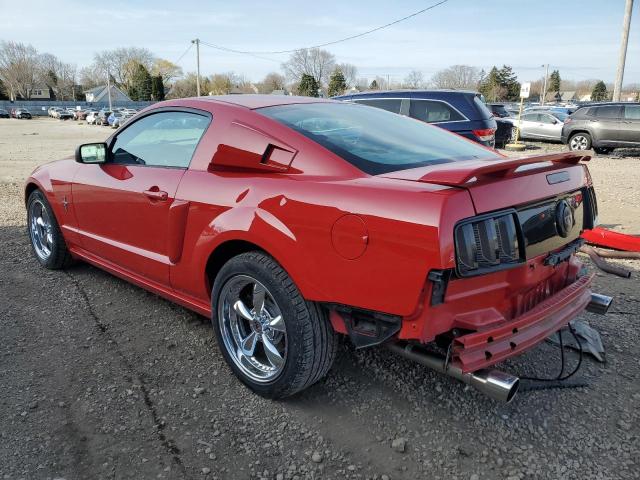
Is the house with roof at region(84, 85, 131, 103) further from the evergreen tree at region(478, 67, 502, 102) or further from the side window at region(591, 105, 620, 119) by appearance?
the side window at region(591, 105, 620, 119)

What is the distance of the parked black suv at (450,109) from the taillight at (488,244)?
7.00 metres

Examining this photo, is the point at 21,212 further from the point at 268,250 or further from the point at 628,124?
the point at 628,124

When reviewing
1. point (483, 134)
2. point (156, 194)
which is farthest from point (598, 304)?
point (483, 134)

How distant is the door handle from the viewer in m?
2.98

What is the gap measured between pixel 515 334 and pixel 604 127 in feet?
50.9

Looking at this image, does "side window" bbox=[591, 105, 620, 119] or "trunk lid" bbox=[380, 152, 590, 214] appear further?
"side window" bbox=[591, 105, 620, 119]

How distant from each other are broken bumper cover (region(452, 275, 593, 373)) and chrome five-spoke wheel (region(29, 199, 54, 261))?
3823 millimetres

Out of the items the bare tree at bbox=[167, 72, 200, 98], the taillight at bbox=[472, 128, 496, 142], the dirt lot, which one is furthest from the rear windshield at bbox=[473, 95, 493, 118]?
the bare tree at bbox=[167, 72, 200, 98]

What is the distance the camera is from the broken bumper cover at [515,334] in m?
2.06

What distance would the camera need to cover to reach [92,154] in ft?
11.8

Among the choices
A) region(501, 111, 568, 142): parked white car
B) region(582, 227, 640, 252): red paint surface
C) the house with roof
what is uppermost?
the house with roof

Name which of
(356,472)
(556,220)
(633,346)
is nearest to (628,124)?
(633,346)

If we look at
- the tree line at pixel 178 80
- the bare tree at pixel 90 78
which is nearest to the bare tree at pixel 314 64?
the tree line at pixel 178 80

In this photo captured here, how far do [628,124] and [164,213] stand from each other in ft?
51.2
